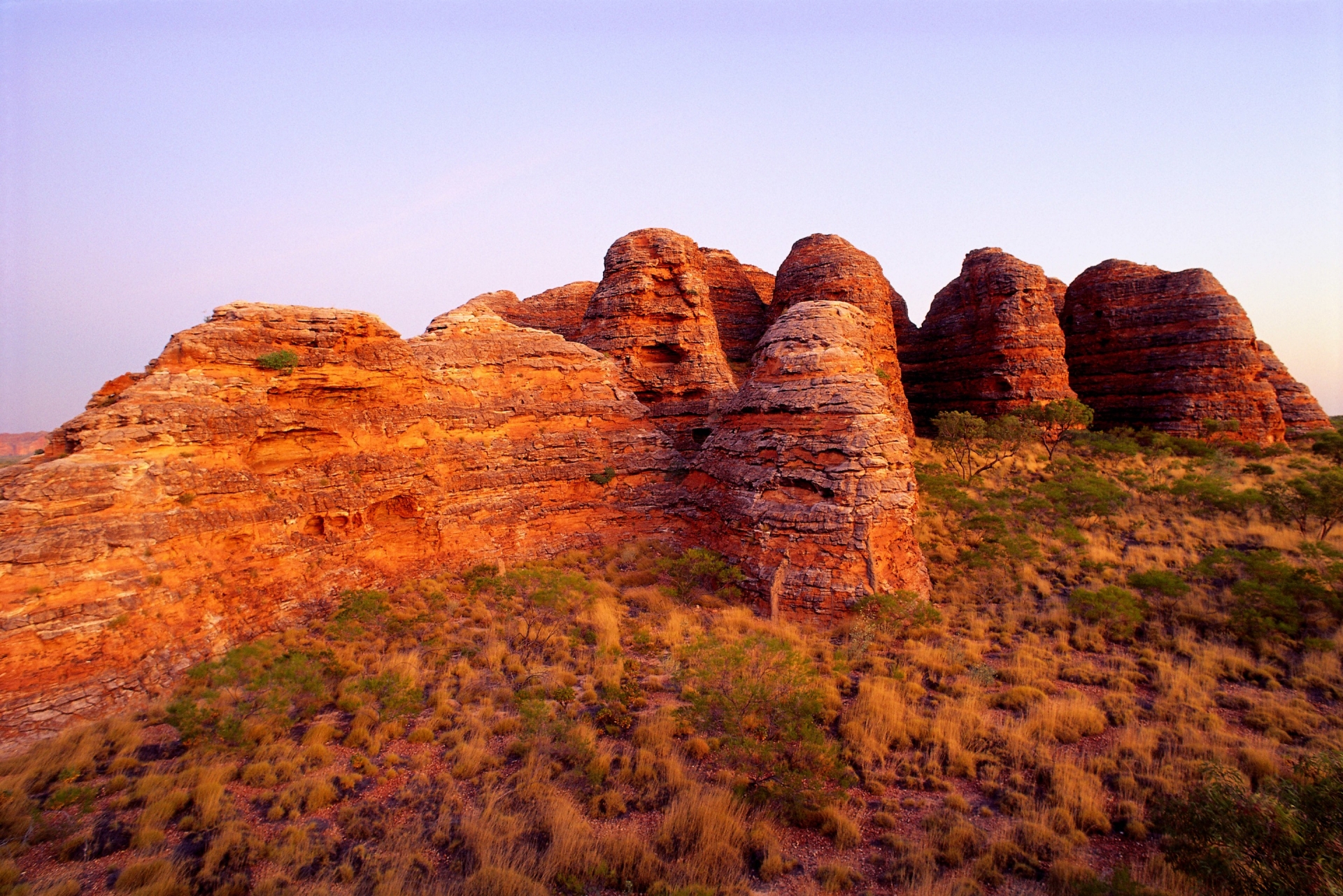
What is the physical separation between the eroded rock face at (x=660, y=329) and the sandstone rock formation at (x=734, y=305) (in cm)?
967

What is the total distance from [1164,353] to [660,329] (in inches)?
990

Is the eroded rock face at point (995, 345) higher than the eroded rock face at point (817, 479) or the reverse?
higher

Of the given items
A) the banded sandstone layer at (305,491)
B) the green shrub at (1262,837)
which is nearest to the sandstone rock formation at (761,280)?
the banded sandstone layer at (305,491)

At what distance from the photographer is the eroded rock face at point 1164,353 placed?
966 inches

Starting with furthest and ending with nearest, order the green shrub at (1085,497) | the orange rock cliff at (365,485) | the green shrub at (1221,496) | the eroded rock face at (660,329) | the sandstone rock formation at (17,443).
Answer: the sandstone rock formation at (17,443)
the eroded rock face at (660,329)
the green shrub at (1085,497)
the green shrub at (1221,496)
the orange rock cliff at (365,485)

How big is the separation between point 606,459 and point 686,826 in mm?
10800

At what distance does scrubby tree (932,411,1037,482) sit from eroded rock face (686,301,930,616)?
10.7 m

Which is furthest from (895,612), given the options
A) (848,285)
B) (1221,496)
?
(848,285)

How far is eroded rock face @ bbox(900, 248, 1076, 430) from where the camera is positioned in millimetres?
25906

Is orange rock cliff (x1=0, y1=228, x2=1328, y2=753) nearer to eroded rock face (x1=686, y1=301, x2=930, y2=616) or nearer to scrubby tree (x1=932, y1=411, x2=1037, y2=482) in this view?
eroded rock face (x1=686, y1=301, x2=930, y2=616)

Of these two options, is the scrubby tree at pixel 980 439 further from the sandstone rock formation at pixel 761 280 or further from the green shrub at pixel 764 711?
the green shrub at pixel 764 711

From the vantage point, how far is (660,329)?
1897 cm

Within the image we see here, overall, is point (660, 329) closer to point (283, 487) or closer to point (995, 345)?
point (283, 487)

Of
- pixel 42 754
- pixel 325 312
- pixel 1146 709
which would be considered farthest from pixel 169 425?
pixel 1146 709
